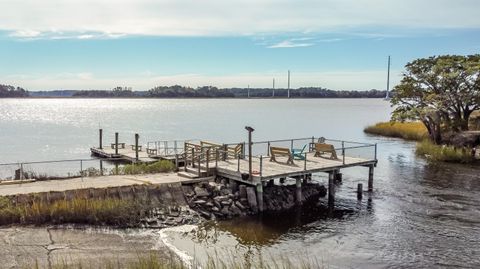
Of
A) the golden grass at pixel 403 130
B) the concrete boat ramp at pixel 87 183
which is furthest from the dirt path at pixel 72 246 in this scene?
the golden grass at pixel 403 130

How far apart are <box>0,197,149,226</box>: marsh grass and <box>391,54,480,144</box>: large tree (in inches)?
1319

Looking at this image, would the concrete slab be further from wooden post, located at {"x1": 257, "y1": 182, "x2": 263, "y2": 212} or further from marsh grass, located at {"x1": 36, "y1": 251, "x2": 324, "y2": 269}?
marsh grass, located at {"x1": 36, "y1": 251, "x2": 324, "y2": 269}

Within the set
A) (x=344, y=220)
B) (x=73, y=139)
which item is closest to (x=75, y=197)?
(x=344, y=220)

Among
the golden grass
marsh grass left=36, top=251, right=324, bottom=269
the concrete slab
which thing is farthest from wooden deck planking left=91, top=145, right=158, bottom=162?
the golden grass

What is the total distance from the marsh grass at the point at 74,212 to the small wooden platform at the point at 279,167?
498 cm

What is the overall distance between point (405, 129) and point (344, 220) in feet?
134

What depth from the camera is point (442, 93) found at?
148 feet

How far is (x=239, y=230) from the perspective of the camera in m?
18.6

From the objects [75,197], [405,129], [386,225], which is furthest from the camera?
[405,129]

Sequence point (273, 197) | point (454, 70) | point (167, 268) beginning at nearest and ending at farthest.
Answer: point (167, 268) < point (273, 197) < point (454, 70)

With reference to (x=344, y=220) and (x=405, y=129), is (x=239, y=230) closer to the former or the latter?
(x=344, y=220)

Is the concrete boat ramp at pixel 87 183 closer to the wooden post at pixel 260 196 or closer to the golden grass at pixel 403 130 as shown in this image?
the wooden post at pixel 260 196

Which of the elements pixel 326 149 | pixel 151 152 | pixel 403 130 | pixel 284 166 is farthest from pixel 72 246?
pixel 403 130

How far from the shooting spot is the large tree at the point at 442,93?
43.3 metres
